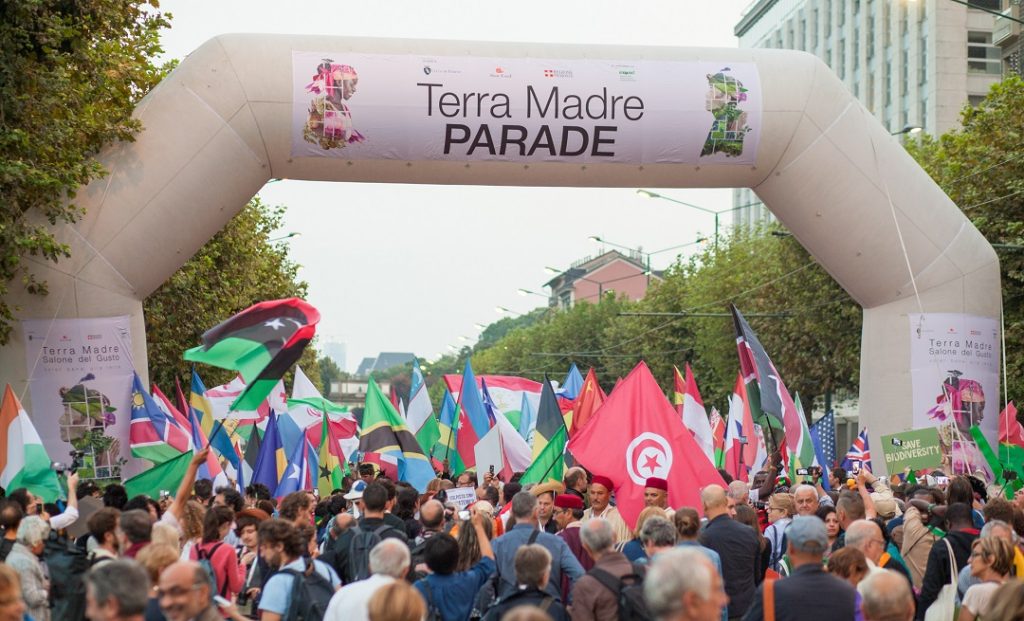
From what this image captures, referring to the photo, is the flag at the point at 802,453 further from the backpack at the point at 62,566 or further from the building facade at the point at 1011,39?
the building facade at the point at 1011,39

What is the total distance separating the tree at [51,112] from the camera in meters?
18.1

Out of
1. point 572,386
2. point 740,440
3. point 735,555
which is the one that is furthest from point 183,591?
point 572,386

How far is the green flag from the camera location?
16.0m

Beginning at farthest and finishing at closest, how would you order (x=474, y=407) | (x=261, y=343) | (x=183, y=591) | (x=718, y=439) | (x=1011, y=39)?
(x=1011, y=39), (x=718, y=439), (x=474, y=407), (x=261, y=343), (x=183, y=591)

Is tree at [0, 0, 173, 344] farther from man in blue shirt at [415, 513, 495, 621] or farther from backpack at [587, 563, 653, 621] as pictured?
backpack at [587, 563, 653, 621]

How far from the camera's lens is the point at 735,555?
33.8 feet

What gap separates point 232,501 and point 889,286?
42.1 feet

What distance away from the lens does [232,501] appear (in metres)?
12.9

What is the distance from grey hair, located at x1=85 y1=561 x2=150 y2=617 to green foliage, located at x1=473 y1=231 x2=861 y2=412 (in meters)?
29.9

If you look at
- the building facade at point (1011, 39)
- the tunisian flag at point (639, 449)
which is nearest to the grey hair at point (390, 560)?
the tunisian flag at point (639, 449)

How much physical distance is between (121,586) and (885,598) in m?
3.23

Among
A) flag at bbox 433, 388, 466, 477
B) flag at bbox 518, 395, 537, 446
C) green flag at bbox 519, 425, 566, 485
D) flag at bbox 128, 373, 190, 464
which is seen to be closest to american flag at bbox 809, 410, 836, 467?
flag at bbox 518, 395, 537, 446

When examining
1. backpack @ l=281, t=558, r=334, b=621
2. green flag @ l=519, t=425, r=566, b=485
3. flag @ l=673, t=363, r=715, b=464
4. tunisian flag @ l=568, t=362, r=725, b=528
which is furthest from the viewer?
flag @ l=673, t=363, r=715, b=464

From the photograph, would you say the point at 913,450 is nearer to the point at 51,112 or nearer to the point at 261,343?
the point at 261,343
